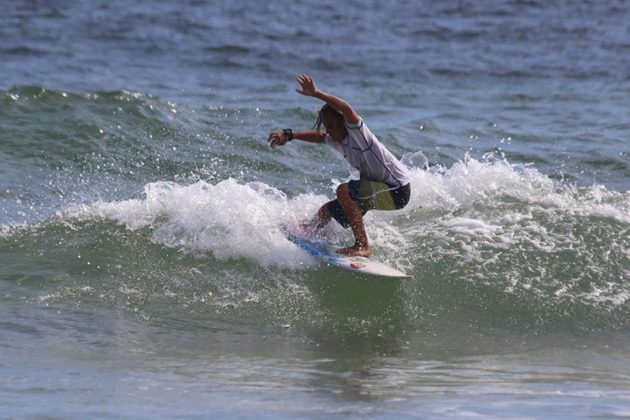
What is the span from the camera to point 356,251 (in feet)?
29.1

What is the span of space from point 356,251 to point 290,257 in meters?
0.61

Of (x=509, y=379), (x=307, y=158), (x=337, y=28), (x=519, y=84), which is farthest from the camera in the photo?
(x=337, y=28)

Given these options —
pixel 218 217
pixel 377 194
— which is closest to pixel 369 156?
pixel 377 194

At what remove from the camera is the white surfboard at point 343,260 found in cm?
856

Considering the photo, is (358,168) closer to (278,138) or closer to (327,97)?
(278,138)

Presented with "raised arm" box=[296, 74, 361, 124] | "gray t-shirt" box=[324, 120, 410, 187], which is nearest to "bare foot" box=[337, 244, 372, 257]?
"gray t-shirt" box=[324, 120, 410, 187]

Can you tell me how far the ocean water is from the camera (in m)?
6.62

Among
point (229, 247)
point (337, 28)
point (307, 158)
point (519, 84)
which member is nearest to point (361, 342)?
point (229, 247)

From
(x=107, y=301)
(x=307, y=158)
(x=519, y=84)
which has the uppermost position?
(x=519, y=84)

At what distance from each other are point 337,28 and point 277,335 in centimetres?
1857

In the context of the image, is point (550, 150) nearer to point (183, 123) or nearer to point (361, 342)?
point (183, 123)

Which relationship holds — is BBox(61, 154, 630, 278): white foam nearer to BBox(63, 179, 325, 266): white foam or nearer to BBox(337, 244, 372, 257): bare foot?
BBox(63, 179, 325, 266): white foam

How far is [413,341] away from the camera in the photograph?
8.07 m

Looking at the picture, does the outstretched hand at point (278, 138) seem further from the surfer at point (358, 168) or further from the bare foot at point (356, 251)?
the bare foot at point (356, 251)
